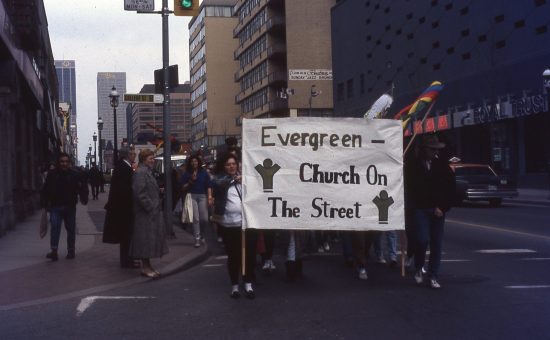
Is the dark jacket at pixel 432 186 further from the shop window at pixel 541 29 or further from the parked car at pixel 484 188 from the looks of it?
the shop window at pixel 541 29

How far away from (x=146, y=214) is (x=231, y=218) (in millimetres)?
1841

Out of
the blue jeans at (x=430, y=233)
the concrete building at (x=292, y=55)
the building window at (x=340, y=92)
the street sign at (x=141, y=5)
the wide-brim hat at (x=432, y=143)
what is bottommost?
the blue jeans at (x=430, y=233)

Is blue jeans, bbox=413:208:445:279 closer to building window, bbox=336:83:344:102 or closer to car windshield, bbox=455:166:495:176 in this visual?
car windshield, bbox=455:166:495:176

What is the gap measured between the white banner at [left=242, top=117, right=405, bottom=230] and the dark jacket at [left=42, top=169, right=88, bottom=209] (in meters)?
4.32

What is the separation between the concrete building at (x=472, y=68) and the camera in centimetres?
3659

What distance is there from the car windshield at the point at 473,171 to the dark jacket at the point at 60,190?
17086mm

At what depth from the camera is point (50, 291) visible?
9.26 meters

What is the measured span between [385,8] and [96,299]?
47947 millimetres

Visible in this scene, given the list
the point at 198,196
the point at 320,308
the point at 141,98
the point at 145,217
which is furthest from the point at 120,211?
the point at 141,98

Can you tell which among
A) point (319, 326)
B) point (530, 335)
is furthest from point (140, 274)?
point (530, 335)

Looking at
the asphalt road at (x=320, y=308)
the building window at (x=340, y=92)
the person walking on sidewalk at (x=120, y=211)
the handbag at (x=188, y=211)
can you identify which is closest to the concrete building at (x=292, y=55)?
the building window at (x=340, y=92)

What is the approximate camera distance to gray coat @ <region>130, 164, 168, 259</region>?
9977mm

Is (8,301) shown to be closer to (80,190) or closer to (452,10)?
(80,190)

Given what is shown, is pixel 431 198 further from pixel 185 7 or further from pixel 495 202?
pixel 495 202
